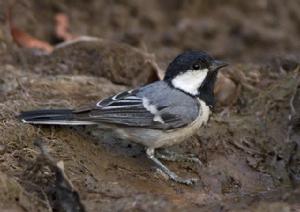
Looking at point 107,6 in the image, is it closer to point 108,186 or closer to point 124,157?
point 124,157

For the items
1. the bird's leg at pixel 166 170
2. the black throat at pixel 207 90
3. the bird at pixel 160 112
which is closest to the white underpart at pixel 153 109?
the bird at pixel 160 112

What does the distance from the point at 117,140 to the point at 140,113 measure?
1.71 ft

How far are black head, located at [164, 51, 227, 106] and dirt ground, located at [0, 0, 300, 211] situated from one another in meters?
0.64

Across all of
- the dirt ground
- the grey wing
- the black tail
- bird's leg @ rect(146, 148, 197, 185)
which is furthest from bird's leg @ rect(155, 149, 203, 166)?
the black tail

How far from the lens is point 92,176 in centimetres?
612

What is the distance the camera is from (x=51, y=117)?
6.48 metres

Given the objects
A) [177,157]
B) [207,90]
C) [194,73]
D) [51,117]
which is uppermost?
[194,73]

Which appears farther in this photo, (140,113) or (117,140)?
(117,140)

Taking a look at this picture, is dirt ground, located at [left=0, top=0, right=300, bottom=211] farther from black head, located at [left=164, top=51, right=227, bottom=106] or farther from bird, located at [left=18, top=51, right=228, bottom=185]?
black head, located at [left=164, top=51, right=227, bottom=106]

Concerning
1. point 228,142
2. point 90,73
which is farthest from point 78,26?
point 228,142

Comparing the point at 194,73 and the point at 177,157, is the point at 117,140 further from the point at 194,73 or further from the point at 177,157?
the point at 194,73

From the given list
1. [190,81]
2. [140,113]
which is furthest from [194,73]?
[140,113]

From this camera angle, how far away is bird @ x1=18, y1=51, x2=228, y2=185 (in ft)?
21.3

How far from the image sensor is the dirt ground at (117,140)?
5.64 metres
